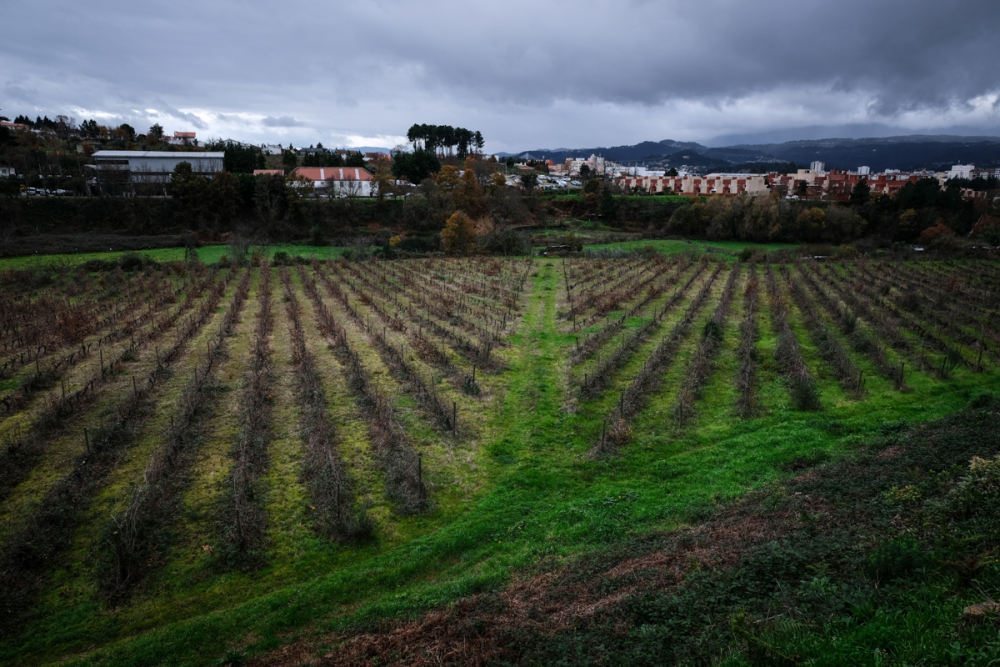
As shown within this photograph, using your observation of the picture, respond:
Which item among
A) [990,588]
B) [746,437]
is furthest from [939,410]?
[990,588]

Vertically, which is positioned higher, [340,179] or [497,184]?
[340,179]

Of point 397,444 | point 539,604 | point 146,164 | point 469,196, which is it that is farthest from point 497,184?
point 539,604

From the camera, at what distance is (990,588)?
16.2 feet

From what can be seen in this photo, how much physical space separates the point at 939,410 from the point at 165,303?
30.0m

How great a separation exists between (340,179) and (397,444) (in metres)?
60.8

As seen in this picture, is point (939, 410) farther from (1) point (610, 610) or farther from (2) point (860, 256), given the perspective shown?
(2) point (860, 256)

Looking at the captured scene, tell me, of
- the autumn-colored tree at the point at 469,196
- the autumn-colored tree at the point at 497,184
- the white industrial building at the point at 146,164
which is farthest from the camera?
the autumn-colored tree at the point at 497,184

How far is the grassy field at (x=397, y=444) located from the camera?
757 cm

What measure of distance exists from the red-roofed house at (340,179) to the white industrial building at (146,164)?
10038 mm

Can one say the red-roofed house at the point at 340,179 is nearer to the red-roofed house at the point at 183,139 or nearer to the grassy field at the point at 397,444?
the red-roofed house at the point at 183,139

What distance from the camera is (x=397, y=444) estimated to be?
11531 mm

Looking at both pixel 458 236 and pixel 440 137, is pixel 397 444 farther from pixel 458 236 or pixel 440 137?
pixel 440 137

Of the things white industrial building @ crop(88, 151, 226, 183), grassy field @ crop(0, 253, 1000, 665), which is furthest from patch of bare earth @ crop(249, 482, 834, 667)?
white industrial building @ crop(88, 151, 226, 183)

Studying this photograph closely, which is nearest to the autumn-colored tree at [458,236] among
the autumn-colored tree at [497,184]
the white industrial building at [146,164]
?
the autumn-colored tree at [497,184]
